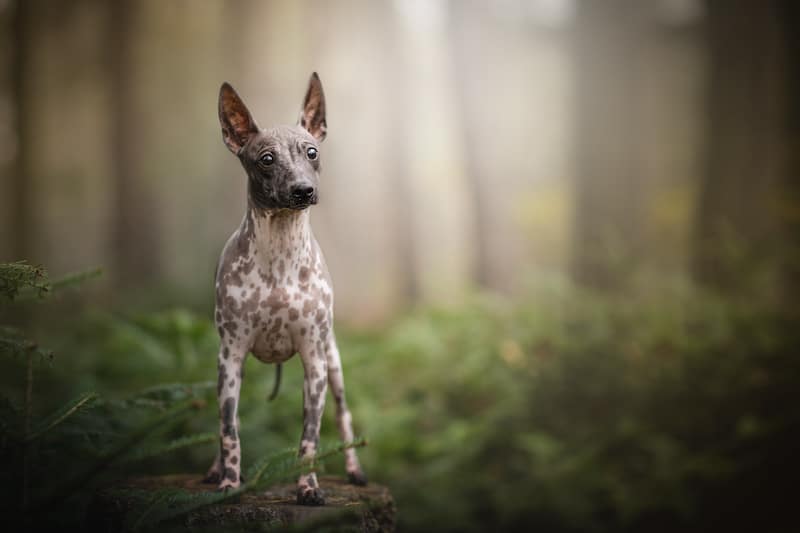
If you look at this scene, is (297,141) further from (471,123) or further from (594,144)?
(471,123)

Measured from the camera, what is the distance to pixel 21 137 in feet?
46.0

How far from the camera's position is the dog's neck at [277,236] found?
274cm

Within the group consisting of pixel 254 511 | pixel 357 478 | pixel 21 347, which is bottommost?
pixel 357 478

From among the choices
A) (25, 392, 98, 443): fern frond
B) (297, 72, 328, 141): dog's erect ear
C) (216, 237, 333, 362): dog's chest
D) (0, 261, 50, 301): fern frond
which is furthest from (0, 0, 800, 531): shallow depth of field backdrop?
(297, 72, 328, 141): dog's erect ear

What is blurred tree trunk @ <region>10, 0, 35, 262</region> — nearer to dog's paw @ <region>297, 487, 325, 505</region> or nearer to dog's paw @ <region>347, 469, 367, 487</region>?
dog's paw @ <region>347, 469, 367, 487</region>

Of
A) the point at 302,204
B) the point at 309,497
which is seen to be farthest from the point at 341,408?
the point at 302,204

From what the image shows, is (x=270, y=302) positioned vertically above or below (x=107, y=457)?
above

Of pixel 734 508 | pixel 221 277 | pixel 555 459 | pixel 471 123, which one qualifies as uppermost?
pixel 471 123

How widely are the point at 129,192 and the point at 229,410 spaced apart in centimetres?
1060

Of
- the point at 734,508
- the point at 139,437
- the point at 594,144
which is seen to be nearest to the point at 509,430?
the point at 734,508

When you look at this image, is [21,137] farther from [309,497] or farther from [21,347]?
[309,497]

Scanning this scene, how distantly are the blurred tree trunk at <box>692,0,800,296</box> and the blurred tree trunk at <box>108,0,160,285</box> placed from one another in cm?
959

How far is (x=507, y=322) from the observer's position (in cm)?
721

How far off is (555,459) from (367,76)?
7.15 meters
